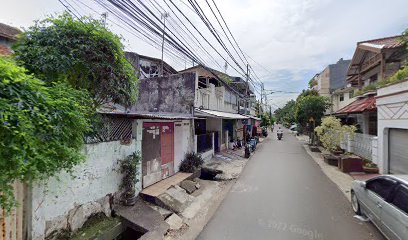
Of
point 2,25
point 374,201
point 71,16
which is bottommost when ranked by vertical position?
point 374,201

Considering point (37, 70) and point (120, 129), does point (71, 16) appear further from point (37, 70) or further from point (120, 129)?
point (120, 129)

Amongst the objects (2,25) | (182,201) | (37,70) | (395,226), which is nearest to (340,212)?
(395,226)

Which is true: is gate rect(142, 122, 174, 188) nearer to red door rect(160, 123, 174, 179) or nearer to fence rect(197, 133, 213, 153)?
red door rect(160, 123, 174, 179)

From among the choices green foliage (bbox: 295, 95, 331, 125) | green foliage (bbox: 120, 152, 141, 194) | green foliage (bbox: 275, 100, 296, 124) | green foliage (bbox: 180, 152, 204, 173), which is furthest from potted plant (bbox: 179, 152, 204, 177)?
green foliage (bbox: 275, 100, 296, 124)

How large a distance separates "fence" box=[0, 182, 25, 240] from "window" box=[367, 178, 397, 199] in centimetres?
696

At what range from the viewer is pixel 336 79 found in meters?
35.4

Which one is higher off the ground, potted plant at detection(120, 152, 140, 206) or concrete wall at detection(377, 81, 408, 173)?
concrete wall at detection(377, 81, 408, 173)

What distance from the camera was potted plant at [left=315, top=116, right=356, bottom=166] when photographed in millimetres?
13259

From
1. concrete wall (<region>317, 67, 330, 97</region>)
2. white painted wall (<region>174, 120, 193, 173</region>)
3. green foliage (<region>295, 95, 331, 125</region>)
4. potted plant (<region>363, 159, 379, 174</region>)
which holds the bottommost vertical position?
potted plant (<region>363, 159, 379, 174</region>)

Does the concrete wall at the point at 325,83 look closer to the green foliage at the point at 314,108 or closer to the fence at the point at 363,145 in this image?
the green foliage at the point at 314,108

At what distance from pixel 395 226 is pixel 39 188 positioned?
21.9ft

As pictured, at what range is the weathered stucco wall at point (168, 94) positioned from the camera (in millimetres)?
11906

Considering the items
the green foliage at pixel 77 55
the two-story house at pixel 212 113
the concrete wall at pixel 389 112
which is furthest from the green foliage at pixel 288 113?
the green foliage at pixel 77 55

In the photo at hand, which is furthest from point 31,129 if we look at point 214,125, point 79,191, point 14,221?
point 214,125
